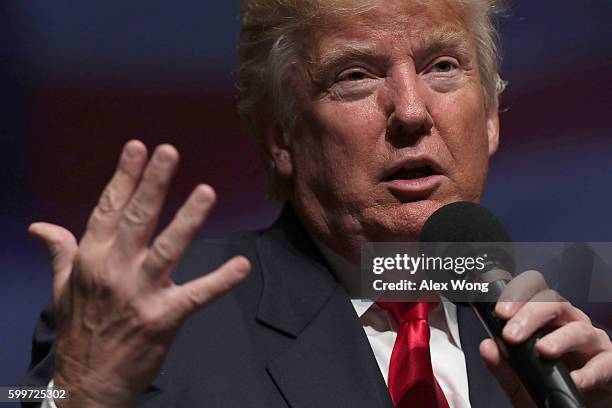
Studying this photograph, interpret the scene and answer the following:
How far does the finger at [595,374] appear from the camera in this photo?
1259 mm

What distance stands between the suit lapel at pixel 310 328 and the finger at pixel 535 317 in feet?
1.44

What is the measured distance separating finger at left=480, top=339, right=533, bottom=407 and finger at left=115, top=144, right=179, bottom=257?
17.2 inches

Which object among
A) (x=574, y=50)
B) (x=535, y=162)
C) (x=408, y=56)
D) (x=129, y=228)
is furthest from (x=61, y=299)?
(x=574, y=50)

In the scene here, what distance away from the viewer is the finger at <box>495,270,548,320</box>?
1122 mm

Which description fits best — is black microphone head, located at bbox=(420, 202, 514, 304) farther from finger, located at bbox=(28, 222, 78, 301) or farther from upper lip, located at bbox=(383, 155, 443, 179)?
finger, located at bbox=(28, 222, 78, 301)

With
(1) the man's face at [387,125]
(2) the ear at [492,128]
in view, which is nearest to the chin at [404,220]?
(1) the man's face at [387,125]

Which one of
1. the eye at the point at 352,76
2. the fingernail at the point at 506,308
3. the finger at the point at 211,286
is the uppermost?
the eye at the point at 352,76

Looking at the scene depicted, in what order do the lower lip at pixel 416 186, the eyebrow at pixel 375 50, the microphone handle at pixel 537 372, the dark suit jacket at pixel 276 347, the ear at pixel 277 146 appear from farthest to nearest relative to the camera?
the ear at pixel 277 146
the eyebrow at pixel 375 50
the lower lip at pixel 416 186
the dark suit jacket at pixel 276 347
the microphone handle at pixel 537 372

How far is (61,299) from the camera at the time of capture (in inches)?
49.2

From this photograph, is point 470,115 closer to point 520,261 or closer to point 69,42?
point 520,261

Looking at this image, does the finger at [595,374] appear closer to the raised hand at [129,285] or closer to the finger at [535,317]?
the finger at [535,317]

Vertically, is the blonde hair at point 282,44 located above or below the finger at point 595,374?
→ above

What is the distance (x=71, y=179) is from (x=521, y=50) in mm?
1042

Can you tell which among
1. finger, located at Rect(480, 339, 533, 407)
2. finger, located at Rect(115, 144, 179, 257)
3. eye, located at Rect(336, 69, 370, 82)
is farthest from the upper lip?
finger, located at Rect(115, 144, 179, 257)
